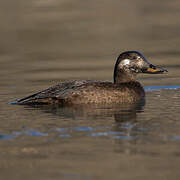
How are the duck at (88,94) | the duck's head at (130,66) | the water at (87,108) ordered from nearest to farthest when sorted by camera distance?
the water at (87,108), the duck at (88,94), the duck's head at (130,66)

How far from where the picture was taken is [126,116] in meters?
9.01

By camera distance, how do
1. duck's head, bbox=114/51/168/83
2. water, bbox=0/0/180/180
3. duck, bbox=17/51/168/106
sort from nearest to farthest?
water, bbox=0/0/180/180 → duck, bbox=17/51/168/106 → duck's head, bbox=114/51/168/83

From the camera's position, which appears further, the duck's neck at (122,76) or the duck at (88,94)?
the duck's neck at (122,76)

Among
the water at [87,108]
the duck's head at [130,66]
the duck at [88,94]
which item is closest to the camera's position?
the water at [87,108]

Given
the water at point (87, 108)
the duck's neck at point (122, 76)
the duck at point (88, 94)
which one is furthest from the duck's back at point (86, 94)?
the duck's neck at point (122, 76)

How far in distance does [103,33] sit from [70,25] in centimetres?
234

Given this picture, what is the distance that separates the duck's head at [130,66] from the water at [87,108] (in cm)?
48

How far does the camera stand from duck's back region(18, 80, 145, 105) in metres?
10.5

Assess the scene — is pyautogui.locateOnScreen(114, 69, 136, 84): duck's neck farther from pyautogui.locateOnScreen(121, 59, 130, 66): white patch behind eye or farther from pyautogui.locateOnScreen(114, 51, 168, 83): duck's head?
pyautogui.locateOnScreen(121, 59, 130, 66): white patch behind eye

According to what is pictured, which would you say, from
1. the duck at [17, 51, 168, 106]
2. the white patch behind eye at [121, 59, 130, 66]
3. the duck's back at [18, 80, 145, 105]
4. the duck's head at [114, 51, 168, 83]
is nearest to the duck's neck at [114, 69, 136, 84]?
the duck's head at [114, 51, 168, 83]

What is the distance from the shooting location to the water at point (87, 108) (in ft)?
21.0

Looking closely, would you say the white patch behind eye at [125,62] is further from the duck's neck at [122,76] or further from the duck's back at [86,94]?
the duck's back at [86,94]

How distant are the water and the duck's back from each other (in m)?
0.41

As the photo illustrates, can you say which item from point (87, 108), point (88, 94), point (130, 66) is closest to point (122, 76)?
point (130, 66)
